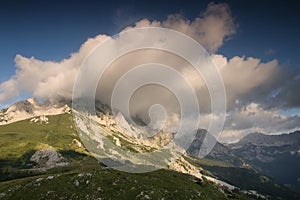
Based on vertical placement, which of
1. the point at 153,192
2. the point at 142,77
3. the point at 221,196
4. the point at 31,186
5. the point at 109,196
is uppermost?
the point at 142,77

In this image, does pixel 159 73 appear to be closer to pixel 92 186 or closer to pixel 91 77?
pixel 91 77

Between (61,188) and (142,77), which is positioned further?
(61,188)

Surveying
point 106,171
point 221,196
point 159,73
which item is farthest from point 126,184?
point 159,73

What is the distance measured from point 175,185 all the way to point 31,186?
55082 millimetres

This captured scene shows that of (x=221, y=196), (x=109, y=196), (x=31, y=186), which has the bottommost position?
(x=31, y=186)

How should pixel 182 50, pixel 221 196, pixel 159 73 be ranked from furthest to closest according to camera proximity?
pixel 221 196 < pixel 159 73 < pixel 182 50

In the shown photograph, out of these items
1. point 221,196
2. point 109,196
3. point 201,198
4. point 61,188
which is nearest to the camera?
point 109,196

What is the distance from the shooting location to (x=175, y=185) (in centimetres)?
10406

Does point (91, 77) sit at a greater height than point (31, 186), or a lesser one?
greater

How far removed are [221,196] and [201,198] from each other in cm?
1647

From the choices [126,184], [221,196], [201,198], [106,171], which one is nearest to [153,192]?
[126,184]

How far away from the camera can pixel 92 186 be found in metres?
93.5

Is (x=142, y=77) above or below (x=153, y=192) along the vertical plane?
above

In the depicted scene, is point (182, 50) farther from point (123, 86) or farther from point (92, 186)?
Answer: point (92, 186)
